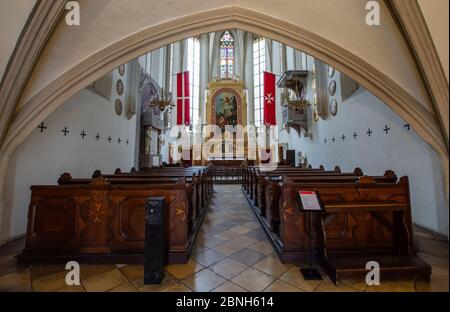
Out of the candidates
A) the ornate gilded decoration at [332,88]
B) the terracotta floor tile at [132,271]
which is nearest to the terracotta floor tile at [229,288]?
the terracotta floor tile at [132,271]

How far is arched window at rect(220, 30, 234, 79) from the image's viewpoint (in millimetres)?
14672

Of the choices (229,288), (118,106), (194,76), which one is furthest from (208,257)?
(194,76)

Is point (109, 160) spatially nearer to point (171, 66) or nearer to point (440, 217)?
point (440, 217)

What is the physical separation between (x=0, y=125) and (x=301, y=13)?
3743mm

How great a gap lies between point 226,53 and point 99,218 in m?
15.0

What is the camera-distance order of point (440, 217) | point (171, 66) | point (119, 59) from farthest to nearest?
point (171, 66) → point (440, 217) → point (119, 59)

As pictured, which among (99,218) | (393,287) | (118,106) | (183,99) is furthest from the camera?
(183,99)

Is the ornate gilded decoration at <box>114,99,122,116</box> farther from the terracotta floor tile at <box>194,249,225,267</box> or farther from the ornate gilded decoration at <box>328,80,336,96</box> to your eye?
the ornate gilded decoration at <box>328,80,336,96</box>

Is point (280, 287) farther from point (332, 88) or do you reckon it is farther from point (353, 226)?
point (332, 88)

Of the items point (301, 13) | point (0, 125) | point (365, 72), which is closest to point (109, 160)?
point (0, 125)

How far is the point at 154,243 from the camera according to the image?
198 centimetres

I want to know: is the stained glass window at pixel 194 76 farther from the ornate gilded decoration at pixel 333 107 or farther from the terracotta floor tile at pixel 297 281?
the terracotta floor tile at pixel 297 281

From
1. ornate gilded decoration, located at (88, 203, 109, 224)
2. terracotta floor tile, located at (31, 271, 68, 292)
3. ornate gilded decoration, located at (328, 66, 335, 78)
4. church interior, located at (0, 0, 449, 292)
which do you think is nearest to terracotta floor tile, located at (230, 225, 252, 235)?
church interior, located at (0, 0, 449, 292)

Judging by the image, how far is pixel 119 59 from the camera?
2709 millimetres
